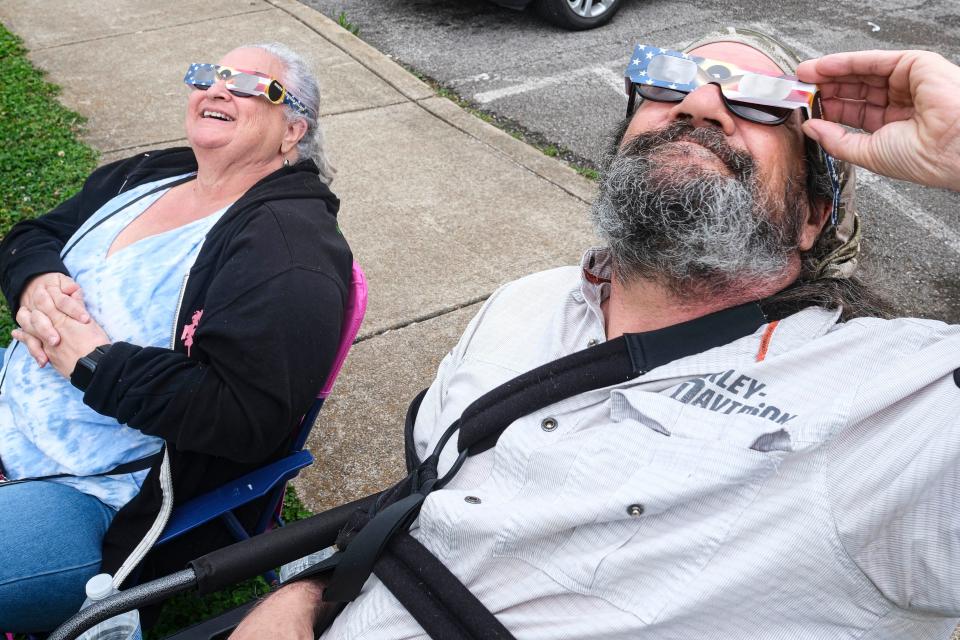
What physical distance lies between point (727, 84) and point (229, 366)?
1.33m

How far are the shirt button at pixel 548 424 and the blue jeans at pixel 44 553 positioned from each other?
117 cm

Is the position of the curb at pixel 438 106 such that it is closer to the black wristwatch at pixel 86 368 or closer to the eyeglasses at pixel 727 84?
the eyeglasses at pixel 727 84

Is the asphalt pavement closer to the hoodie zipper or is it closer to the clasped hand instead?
the hoodie zipper

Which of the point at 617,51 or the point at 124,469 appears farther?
the point at 617,51

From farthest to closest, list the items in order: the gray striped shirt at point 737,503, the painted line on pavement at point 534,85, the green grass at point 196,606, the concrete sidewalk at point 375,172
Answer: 1. the painted line on pavement at point 534,85
2. the concrete sidewalk at point 375,172
3. the green grass at point 196,606
4. the gray striped shirt at point 737,503

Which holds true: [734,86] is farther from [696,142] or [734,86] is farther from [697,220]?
[697,220]

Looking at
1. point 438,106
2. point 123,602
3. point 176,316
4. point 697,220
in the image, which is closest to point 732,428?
point 697,220

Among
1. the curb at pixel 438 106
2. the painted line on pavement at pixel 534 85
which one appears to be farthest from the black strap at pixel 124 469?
the painted line on pavement at pixel 534 85

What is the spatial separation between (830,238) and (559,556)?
0.96 metres

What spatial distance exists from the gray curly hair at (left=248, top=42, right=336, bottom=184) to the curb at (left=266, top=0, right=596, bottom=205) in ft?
6.43

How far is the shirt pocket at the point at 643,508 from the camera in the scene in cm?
147

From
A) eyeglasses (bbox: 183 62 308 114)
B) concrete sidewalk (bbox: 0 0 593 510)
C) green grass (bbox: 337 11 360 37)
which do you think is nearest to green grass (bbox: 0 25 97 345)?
concrete sidewalk (bbox: 0 0 593 510)

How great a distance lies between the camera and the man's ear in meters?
1.90

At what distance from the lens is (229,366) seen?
200cm
